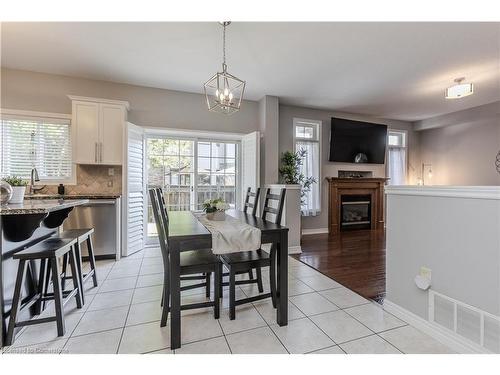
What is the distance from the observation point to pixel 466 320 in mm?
1694

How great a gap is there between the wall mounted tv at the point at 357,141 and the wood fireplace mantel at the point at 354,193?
50 cm

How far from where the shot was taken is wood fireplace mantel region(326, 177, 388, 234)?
19.0 ft

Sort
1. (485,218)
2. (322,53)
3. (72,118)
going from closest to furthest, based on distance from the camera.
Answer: (485,218) → (322,53) → (72,118)

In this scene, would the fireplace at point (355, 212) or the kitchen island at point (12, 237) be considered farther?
the fireplace at point (355, 212)

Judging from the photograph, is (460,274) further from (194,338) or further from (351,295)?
(194,338)

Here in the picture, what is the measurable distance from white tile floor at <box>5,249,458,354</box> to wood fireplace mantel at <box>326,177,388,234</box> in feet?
10.7

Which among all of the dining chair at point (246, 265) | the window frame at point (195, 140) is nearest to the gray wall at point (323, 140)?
the window frame at point (195, 140)

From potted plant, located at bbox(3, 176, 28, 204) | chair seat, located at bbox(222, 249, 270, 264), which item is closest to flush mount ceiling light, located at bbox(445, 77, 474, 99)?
chair seat, located at bbox(222, 249, 270, 264)

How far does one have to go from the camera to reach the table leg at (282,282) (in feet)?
6.60

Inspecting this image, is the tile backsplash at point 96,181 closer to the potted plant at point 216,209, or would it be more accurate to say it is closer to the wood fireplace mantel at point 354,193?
the potted plant at point 216,209

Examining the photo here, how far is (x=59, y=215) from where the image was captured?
8.16 feet
